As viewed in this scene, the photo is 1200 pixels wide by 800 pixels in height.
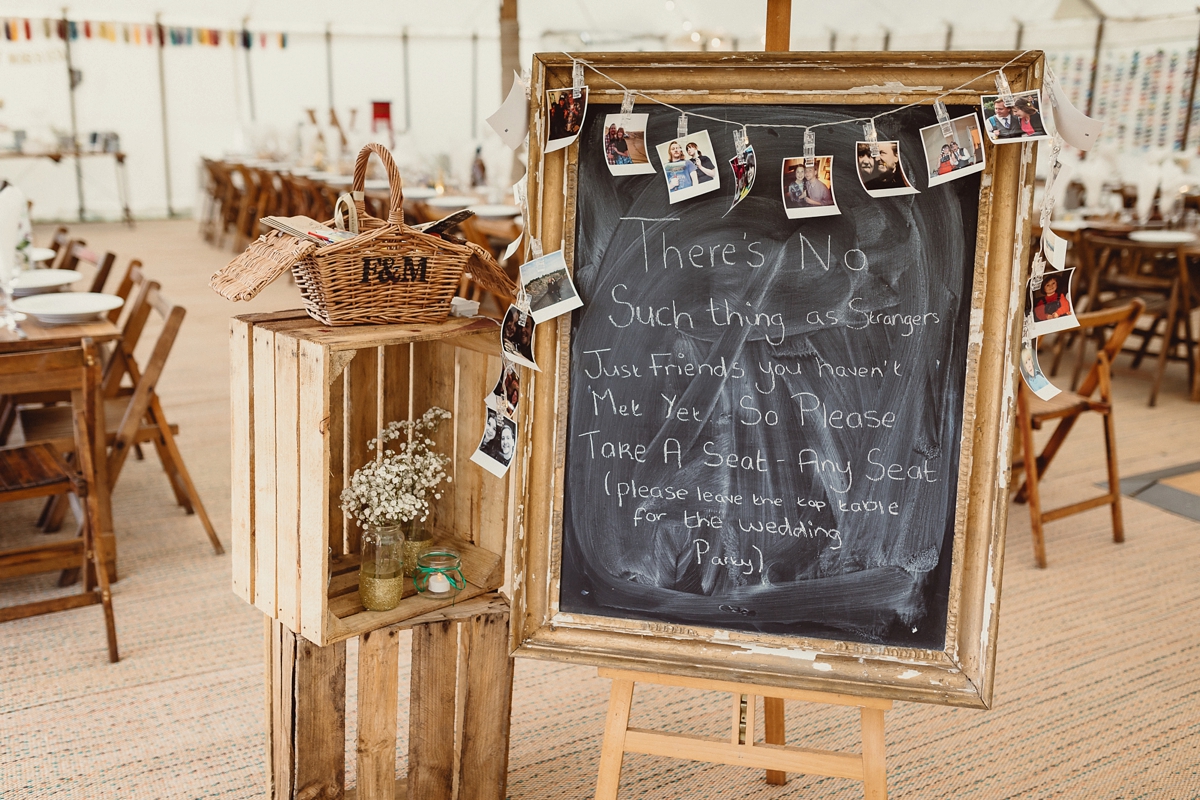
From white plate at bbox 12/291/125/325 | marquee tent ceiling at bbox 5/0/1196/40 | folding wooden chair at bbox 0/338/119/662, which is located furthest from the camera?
marquee tent ceiling at bbox 5/0/1196/40

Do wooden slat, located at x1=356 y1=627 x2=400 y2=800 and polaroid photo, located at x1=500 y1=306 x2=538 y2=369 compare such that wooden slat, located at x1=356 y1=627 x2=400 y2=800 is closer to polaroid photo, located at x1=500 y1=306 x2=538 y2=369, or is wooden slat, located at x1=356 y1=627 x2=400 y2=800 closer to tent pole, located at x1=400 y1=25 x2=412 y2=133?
polaroid photo, located at x1=500 y1=306 x2=538 y2=369

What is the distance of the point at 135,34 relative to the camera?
39.4ft

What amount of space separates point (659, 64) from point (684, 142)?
0.12m

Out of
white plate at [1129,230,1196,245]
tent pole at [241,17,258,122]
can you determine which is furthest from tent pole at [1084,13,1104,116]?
tent pole at [241,17,258,122]

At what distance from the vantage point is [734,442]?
1578 mm

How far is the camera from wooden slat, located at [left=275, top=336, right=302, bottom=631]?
5.26ft

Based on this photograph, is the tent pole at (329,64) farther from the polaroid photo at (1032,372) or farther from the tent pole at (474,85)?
the polaroid photo at (1032,372)

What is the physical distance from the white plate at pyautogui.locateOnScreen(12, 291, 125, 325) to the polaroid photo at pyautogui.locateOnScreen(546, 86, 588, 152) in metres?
2.12

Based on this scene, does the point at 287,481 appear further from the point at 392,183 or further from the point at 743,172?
the point at 743,172

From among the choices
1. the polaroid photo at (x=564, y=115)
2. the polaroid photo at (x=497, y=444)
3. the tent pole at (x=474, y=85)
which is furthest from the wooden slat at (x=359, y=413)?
the tent pole at (x=474, y=85)

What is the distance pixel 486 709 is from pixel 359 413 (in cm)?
61

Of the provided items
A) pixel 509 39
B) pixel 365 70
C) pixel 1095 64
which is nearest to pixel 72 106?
pixel 365 70

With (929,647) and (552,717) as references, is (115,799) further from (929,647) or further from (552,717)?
(929,647)

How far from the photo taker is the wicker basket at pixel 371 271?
1.58 metres
